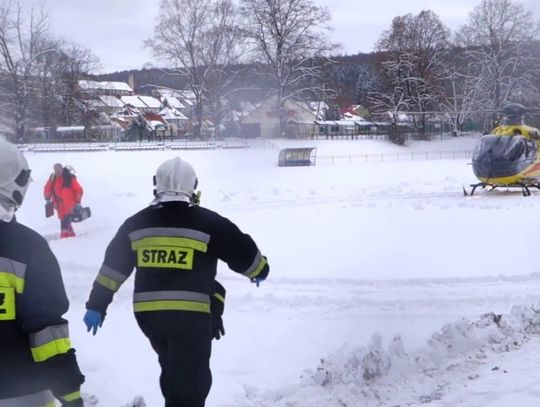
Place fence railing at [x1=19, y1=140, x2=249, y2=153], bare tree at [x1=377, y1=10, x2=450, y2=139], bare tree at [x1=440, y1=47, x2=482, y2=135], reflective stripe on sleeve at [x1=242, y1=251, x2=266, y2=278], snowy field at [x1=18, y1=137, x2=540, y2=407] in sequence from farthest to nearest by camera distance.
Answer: bare tree at [x1=440, y1=47, x2=482, y2=135], bare tree at [x1=377, y1=10, x2=450, y2=139], fence railing at [x1=19, y1=140, x2=249, y2=153], snowy field at [x1=18, y1=137, x2=540, y2=407], reflective stripe on sleeve at [x1=242, y1=251, x2=266, y2=278]

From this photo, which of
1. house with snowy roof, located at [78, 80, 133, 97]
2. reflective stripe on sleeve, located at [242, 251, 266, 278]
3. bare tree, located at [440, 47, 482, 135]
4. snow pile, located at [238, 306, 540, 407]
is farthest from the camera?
bare tree, located at [440, 47, 482, 135]

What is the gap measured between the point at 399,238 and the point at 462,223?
222cm

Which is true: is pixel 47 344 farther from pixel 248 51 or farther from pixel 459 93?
pixel 459 93

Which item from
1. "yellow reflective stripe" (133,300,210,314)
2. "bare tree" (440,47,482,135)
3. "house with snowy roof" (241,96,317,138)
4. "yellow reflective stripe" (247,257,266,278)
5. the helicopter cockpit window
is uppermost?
"bare tree" (440,47,482,135)

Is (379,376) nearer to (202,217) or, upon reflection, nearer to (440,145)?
(202,217)

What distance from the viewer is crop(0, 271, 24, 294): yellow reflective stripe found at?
7.44 ft

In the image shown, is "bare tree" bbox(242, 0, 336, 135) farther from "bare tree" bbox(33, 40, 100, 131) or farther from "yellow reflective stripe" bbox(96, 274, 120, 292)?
"yellow reflective stripe" bbox(96, 274, 120, 292)

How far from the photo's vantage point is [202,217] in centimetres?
329

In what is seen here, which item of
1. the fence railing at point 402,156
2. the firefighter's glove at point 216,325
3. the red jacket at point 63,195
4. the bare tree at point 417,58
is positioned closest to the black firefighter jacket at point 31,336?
the firefighter's glove at point 216,325

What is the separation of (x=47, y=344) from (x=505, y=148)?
59.6 ft

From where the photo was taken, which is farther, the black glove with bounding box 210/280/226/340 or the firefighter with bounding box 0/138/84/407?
the black glove with bounding box 210/280/226/340

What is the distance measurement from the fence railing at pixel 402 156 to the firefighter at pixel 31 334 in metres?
35.3

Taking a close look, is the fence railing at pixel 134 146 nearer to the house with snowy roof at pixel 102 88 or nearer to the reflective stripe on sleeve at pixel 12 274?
the house with snowy roof at pixel 102 88

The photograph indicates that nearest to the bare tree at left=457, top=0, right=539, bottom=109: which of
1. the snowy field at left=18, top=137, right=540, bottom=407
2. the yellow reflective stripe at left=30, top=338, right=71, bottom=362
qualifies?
the snowy field at left=18, top=137, right=540, bottom=407
